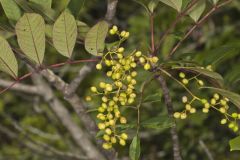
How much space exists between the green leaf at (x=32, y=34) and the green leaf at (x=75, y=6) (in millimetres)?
161

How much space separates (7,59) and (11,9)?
147 mm

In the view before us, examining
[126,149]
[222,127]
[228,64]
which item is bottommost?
[126,149]

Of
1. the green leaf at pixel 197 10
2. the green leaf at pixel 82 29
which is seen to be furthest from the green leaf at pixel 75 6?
the green leaf at pixel 197 10

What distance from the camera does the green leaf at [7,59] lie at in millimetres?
1229

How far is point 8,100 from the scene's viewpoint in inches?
161

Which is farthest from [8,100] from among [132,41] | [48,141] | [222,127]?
[222,127]

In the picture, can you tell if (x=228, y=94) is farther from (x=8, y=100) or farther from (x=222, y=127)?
Answer: (x=8, y=100)

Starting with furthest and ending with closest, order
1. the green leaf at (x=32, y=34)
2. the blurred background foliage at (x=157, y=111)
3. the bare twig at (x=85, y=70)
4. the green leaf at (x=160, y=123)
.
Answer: the blurred background foliage at (x=157, y=111) → the bare twig at (x=85, y=70) → the green leaf at (x=160, y=123) → the green leaf at (x=32, y=34)

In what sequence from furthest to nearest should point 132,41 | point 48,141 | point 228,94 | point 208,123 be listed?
1. point 48,141
2. point 132,41
3. point 208,123
4. point 228,94

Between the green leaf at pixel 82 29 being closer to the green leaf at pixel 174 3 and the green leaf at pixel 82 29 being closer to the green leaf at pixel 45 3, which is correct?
the green leaf at pixel 45 3

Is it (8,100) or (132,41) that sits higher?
(132,41)

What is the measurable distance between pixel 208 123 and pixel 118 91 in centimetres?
177

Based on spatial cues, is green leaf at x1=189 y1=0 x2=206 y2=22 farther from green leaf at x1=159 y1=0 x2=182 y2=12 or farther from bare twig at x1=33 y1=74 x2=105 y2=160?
bare twig at x1=33 y1=74 x2=105 y2=160

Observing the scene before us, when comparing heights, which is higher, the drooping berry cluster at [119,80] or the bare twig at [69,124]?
the drooping berry cluster at [119,80]
